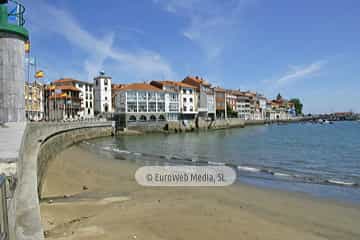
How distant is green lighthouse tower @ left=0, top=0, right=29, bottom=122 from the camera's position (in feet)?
36.2

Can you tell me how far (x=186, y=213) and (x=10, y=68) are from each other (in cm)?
879

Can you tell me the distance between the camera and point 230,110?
102875 mm

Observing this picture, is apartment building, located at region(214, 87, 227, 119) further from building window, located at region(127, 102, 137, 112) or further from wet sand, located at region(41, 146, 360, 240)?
wet sand, located at region(41, 146, 360, 240)

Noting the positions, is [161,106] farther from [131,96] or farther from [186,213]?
[186,213]

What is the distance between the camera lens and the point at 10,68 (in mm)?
11148

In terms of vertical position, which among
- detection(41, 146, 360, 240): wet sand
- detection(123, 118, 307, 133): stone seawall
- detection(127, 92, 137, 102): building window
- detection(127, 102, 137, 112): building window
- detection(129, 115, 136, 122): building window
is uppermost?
detection(127, 92, 137, 102): building window

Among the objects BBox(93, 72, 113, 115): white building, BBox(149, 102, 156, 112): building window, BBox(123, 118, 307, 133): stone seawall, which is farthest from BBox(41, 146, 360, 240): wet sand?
BBox(93, 72, 113, 115): white building

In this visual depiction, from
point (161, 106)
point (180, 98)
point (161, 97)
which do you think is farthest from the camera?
point (180, 98)

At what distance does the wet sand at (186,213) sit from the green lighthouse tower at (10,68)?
11.8 feet

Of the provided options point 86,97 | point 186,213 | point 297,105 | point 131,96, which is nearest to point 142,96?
point 131,96

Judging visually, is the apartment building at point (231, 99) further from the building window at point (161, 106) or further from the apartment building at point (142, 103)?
the apartment building at point (142, 103)

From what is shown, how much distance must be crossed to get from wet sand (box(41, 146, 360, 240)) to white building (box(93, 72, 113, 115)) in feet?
220

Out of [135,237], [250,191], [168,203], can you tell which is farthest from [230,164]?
[135,237]

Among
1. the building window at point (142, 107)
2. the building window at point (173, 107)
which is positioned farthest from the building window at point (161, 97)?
the building window at point (142, 107)
